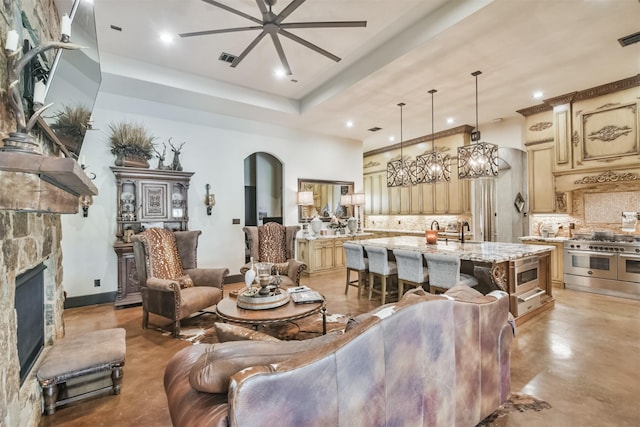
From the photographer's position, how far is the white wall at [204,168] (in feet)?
14.6

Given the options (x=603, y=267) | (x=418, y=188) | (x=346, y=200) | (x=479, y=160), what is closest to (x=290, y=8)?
(x=479, y=160)

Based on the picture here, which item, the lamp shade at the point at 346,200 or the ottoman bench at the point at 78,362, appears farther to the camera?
the lamp shade at the point at 346,200

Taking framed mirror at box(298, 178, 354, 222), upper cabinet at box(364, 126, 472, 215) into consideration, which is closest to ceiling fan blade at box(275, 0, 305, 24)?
upper cabinet at box(364, 126, 472, 215)

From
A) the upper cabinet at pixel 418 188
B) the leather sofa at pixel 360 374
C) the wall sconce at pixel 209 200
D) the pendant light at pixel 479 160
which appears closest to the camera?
the leather sofa at pixel 360 374

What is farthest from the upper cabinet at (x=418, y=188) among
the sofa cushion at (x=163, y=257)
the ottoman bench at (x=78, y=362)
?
the ottoman bench at (x=78, y=362)

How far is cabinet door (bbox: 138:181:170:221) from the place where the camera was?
472 centimetres

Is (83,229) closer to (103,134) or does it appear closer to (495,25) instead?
(103,134)

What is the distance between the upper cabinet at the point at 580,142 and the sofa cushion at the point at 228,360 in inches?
235

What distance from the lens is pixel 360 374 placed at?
1.10 meters

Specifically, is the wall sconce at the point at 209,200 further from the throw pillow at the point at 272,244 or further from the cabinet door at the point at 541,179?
the cabinet door at the point at 541,179

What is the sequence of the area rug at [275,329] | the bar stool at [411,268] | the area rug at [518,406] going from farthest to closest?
the bar stool at [411,268] < the area rug at [275,329] < the area rug at [518,406]

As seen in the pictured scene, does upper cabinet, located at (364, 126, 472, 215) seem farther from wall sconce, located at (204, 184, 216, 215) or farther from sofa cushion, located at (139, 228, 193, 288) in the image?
sofa cushion, located at (139, 228, 193, 288)

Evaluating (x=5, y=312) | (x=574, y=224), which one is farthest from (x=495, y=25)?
(x=5, y=312)

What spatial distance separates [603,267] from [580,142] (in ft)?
6.86
